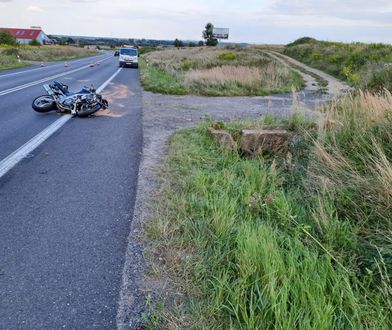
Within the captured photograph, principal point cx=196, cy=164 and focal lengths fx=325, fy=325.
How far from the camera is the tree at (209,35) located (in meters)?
94.4

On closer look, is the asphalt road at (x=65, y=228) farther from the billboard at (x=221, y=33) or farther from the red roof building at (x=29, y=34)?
the red roof building at (x=29, y=34)

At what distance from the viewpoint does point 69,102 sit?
9.10m

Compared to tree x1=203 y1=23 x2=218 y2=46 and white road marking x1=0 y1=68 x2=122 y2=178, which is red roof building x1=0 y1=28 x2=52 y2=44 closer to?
tree x1=203 y1=23 x2=218 y2=46

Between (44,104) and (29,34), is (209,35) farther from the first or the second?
(44,104)

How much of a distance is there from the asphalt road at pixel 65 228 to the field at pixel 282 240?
43 cm

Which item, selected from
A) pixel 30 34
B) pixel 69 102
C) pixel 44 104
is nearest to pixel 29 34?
pixel 30 34

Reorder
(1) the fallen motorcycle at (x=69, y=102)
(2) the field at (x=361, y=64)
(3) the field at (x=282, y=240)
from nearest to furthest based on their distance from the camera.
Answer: (3) the field at (x=282, y=240), (1) the fallen motorcycle at (x=69, y=102), (2) the field at (x=361, y=64)

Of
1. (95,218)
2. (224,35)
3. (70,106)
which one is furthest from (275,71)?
(224,35)

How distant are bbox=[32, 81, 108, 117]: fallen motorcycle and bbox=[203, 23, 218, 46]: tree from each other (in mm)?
91329

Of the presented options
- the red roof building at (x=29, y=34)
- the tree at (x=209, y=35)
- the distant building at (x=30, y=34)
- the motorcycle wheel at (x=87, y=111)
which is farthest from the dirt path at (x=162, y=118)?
the red roof building at (x=29, y=34)

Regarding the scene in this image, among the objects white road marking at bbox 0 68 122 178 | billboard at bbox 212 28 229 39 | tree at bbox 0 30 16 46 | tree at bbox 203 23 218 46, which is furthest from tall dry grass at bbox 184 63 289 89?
billboard at bbox 212 28 229 39

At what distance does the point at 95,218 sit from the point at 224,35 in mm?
105974

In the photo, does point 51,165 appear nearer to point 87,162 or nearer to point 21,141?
point 87,162

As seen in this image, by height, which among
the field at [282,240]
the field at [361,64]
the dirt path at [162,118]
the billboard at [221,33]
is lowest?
the dirt path at [162,118]
